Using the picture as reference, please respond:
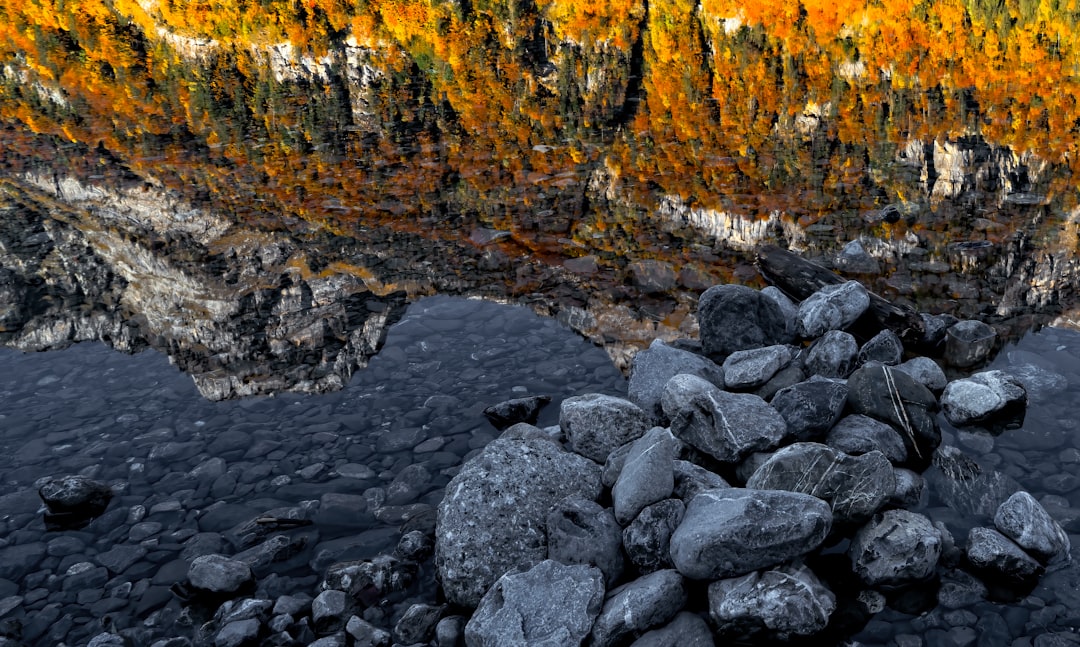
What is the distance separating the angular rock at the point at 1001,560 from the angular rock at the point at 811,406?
1848 millimetres

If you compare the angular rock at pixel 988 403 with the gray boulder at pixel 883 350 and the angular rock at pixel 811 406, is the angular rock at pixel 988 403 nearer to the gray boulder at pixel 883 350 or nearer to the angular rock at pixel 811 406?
the gray boulder at pixel 883 350

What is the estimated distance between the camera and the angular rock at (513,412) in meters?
10.2

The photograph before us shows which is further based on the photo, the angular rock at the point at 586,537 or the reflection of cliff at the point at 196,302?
the reflection of cliff at the point at 196,302

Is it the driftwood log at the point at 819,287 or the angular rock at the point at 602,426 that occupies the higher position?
the driftwood log at the point at 819,287

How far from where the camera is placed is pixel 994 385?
9.20m

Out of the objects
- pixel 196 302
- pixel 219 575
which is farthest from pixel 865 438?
pixel 196 302

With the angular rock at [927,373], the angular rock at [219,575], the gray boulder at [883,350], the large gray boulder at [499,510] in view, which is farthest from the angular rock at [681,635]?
the gray boulder at [883,350]

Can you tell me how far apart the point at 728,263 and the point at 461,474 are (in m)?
8.55

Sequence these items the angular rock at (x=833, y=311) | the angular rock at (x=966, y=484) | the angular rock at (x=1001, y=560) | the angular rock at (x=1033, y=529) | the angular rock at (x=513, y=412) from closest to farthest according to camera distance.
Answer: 1. the angular rock at (x=1001, y=560)
2. the angular rock at (x=1033, y=529)
3. the angular rock at (x=966, y=484)
4. the angular rock at (x=513, y=412)
5. the angular rock at (x=833, y=311)

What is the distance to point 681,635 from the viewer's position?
246 inches

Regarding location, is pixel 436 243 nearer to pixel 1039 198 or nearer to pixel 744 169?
pixel 744 169

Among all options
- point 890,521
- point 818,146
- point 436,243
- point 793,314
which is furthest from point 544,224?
point 890,521

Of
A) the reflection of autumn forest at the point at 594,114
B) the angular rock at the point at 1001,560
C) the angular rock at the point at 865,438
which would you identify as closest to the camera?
the angular rock at the point at 1001,560

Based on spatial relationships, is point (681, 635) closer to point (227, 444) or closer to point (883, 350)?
point (883, 350)
